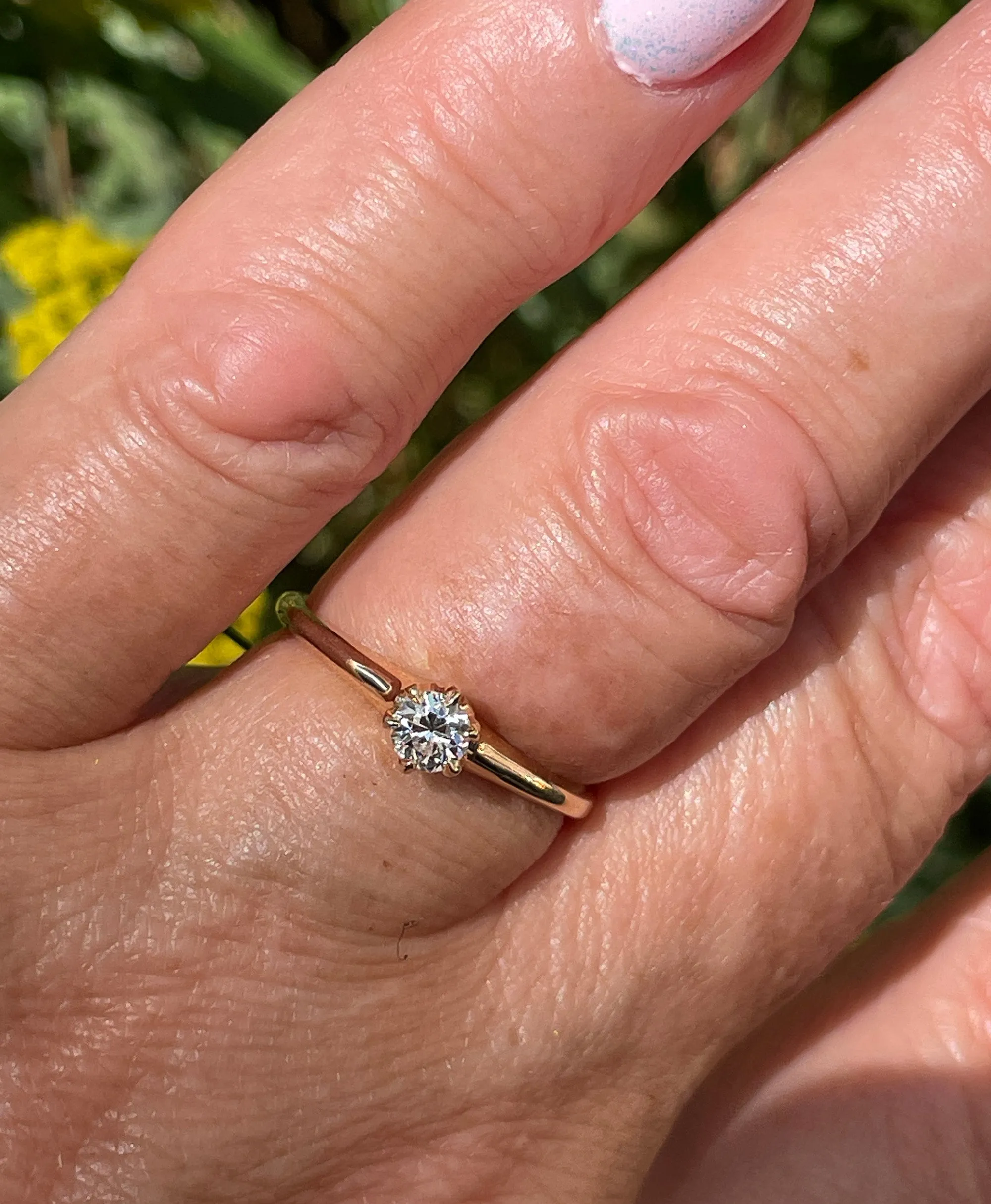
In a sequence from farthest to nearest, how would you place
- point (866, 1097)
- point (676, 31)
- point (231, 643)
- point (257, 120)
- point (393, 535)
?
point (257, 120) < point (231, 643) < point (866, 1097) < point (393, 535) < point (676, 31)

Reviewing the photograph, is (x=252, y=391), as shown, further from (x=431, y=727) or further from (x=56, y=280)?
(x=56, y=280)

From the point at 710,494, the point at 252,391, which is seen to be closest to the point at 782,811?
the point at 710,494

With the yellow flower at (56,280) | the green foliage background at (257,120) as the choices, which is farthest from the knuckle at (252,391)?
the green foliage background at (257,120)

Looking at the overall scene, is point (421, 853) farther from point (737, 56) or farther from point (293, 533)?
point (737, 56)

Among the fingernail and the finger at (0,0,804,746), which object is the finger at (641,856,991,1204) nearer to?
the finger at (0,0,804,746)

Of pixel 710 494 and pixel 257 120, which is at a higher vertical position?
pixel 257 120

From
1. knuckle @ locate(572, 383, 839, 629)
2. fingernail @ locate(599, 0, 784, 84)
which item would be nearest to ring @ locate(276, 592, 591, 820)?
knuckle @ locate(572, 383, 839, 629)
